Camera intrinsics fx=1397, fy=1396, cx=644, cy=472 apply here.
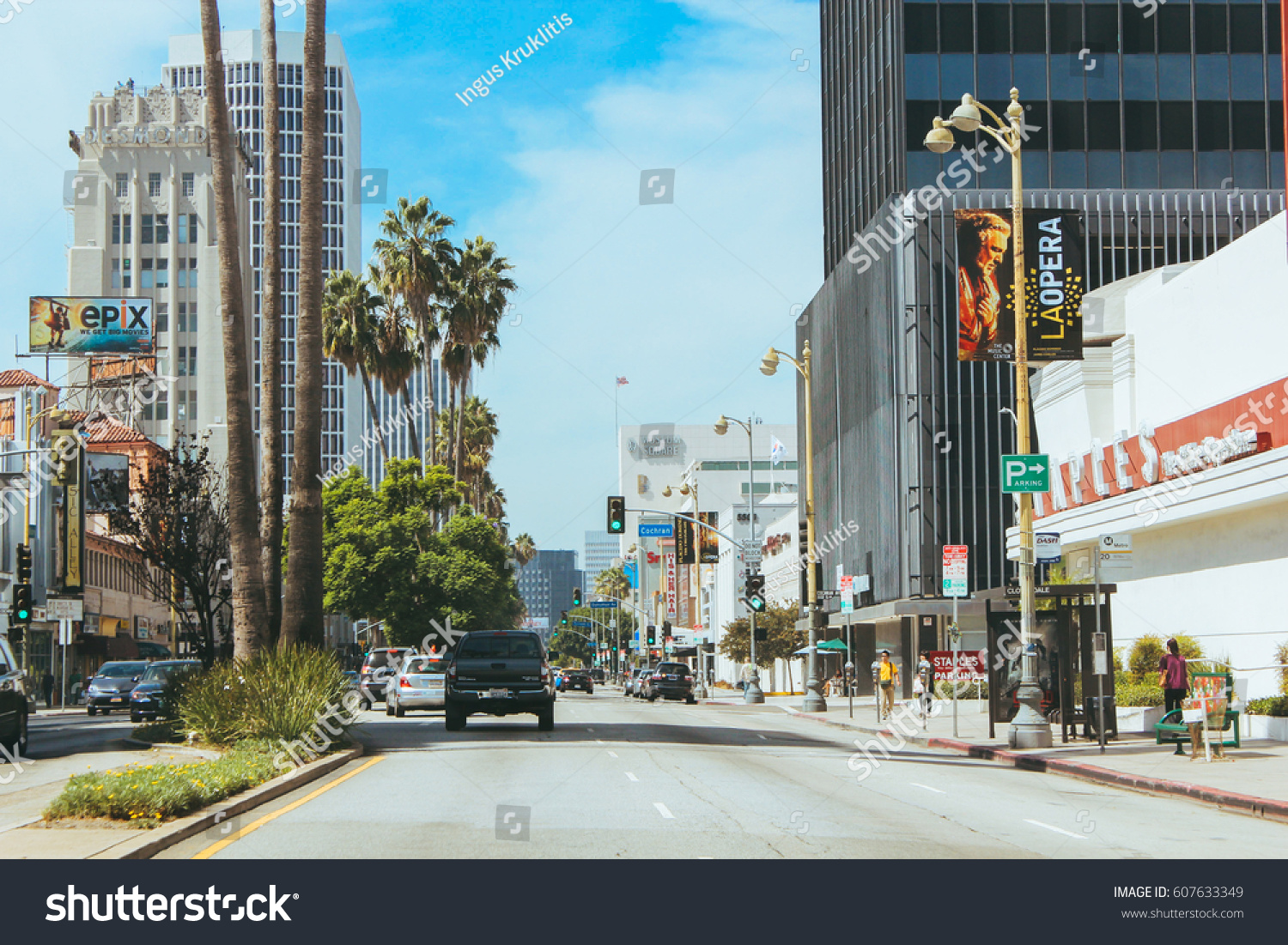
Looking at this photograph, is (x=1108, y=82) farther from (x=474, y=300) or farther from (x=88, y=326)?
(x=88, y=326)

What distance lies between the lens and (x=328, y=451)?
156 meters

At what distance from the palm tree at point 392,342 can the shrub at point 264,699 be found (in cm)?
3498

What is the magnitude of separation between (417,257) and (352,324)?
12.4 ft

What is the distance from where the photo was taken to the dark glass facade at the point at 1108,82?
2244 inches

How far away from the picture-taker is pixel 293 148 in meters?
142

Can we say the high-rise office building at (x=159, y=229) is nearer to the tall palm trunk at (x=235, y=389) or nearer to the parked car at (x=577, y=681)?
the parked car at (x=577, y=681)

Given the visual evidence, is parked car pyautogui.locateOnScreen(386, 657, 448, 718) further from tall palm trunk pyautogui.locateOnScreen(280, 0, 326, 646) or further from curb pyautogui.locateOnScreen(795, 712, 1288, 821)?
curb pyautogui.locateOnScreen(795, 712, 1288, 821)

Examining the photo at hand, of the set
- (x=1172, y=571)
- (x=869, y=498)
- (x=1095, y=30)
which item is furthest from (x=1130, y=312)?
(x=1095, y=30)

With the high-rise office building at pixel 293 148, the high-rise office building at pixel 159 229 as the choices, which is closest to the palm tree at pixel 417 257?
the high-rise office building at pixel 159 229

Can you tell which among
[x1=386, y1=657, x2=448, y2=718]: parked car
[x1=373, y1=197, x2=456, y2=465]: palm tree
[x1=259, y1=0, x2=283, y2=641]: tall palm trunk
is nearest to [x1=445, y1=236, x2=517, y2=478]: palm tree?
[x1=373, y1=197, x2=456, y2=465]: palm tree

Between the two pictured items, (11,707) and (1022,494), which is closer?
(11,707)

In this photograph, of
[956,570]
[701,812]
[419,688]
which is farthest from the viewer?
[419,688]

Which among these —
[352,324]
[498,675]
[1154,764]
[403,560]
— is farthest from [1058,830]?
[403,560]
